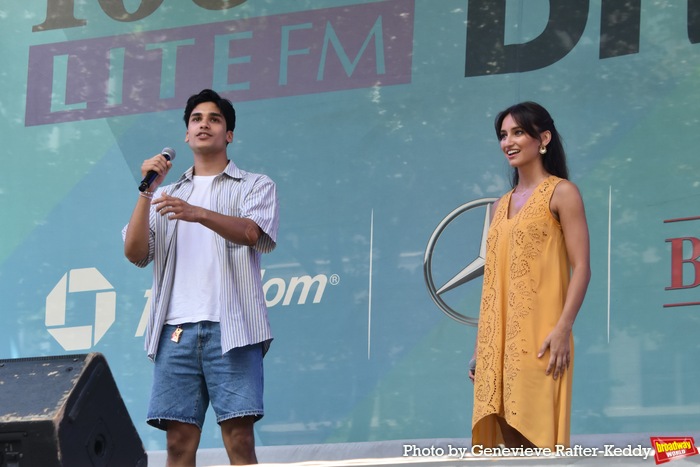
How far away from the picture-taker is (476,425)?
10.5 feet

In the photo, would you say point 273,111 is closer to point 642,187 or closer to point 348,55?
point 348,55

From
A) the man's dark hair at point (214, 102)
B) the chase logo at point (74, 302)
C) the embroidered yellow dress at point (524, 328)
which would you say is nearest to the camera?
the embroidered yellow dress at point (524, 328)

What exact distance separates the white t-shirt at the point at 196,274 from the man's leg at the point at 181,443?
297 mm

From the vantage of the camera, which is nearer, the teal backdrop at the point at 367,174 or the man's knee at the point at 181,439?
the man's knee at the point at 181,439

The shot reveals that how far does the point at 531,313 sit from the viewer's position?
10.4 ft

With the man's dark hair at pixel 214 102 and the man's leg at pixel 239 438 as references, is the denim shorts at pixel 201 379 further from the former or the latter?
the man's dark hair at pixel 214 102

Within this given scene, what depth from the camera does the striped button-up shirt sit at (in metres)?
3.31

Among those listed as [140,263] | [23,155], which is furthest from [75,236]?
[140,263]

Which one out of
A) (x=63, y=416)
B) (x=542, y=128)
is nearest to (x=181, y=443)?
(x=63, y=416)

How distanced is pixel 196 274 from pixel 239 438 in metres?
0.50

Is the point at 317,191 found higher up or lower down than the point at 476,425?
higher up

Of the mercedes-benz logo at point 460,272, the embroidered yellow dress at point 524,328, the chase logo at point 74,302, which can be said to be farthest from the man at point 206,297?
the chase logo at point 74,302

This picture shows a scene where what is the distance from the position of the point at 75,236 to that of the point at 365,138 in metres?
1.37

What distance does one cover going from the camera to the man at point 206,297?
3268 mm
